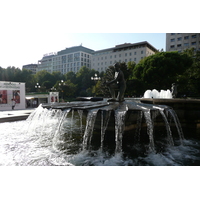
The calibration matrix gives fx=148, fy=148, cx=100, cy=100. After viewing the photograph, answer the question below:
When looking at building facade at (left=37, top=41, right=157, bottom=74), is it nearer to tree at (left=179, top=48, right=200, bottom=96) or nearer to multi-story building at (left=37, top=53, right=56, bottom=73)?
multi-story building at (left=37, top=53, right=56, bottom=73)

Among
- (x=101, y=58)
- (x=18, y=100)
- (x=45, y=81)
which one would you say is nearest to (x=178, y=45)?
(x=101, y=58)

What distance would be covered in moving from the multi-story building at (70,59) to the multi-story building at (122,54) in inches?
607

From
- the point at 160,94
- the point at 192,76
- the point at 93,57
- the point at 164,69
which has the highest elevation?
the point at 93,57

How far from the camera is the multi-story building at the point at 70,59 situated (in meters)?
92.8

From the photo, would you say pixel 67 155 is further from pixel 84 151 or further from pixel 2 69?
pixel 2 69

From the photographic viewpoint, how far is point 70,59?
96.5m

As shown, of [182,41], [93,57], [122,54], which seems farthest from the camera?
[93,57]

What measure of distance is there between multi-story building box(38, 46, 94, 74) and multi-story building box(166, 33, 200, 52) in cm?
4993

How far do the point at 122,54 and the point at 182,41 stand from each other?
2477cm

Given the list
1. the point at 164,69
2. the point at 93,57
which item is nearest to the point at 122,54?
the point at 93,57

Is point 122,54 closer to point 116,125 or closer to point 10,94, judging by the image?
point 10,94

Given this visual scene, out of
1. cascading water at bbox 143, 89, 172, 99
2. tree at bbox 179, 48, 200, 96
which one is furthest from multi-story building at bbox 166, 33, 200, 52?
cascading water at bbox 143, 89, 172, 99

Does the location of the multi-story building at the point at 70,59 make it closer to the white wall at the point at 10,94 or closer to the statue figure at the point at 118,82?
the white wall at the point at 10,94

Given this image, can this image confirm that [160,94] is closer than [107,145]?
No
